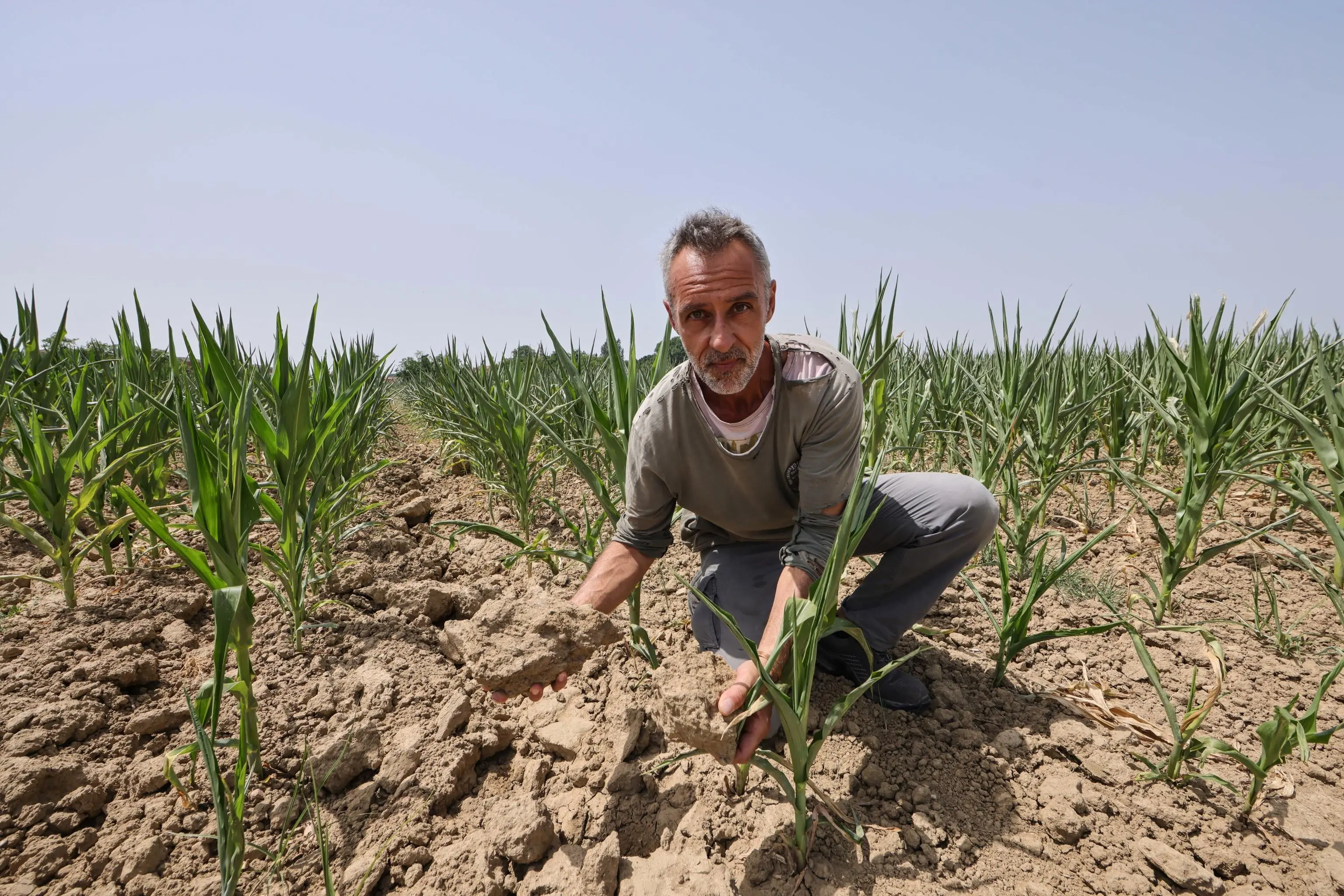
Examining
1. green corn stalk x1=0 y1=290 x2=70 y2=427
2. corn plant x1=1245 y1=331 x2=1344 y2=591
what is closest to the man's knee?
corn plant x1=1245 y1=331 x2=1344 y2=591

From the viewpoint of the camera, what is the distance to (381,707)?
62.3 inches

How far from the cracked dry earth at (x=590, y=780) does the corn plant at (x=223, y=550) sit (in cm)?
20

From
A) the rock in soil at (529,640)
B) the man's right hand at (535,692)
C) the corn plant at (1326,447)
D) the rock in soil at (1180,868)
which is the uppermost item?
the corn plant at (1326,447)

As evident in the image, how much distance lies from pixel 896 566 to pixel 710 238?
37.4 inches

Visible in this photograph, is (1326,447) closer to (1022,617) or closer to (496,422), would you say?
(1022,617)

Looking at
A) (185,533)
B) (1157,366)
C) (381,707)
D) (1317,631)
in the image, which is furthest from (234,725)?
(1157,366)

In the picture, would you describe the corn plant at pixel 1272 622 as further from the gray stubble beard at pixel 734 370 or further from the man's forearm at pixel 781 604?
the gray stubble beard at pixel 734 370

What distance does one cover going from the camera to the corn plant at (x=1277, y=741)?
1.12m

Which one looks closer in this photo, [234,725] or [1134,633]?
[1134,633]

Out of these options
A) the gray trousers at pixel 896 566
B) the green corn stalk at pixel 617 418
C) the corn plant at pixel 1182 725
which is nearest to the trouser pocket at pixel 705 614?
the gray trousers at pixel 896 566

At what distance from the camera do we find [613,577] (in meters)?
1.63

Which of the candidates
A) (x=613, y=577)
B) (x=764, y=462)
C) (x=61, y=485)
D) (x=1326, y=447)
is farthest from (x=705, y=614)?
(x=61, y=485)

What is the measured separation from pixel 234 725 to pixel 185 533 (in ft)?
4.26

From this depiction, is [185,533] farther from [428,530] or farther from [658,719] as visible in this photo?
[658,719]
